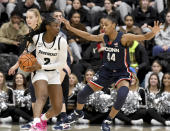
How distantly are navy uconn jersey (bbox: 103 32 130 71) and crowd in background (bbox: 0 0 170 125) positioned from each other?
1469 millimetres

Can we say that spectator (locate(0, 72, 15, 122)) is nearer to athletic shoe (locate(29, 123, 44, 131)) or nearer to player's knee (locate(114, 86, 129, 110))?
athletic shoe (locate(29, 123, 44, 131))

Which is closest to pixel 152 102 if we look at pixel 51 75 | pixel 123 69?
pixel 123 69

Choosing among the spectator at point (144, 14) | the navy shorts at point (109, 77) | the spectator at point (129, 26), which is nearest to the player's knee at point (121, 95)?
the navy shorts at point (109, 77)

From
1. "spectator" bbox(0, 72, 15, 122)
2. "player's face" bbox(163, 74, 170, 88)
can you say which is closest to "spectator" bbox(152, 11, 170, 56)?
"player's face" bbox(163, 74, 170, 88)

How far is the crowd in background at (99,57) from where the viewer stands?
395 inches

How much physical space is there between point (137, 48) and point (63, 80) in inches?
132

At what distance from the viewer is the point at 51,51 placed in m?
7.47

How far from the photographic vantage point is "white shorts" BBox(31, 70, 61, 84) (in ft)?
24.3

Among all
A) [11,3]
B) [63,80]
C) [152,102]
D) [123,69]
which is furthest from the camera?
[11,3]

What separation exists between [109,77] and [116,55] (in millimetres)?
400

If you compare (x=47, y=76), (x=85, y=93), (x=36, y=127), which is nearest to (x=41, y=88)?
(x=47, y=76)

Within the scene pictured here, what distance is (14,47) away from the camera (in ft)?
39.3

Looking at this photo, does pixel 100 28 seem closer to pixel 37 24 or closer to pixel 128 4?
pixel 128 4

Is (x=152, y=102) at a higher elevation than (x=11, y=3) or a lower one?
lower
